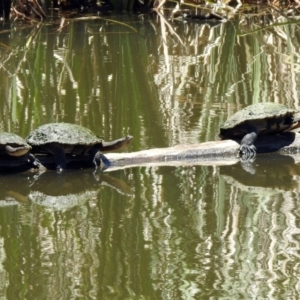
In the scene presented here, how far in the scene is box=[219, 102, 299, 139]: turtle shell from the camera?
19.3 ft

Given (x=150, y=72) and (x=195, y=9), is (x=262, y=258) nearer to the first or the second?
(x=150, y=72)

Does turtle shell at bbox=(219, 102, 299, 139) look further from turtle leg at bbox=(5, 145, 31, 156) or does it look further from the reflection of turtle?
turtle leg at bbox=(5, 145, 31, 156)

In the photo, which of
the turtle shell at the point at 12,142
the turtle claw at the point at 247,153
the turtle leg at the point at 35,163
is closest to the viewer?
the turtle shell at the point at 12,142

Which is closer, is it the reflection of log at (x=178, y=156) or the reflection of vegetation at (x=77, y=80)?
the reflection of log at (x=178, y=156)

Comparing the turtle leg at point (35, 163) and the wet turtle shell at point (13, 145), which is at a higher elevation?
the wet turtle shell at point (13, 145)

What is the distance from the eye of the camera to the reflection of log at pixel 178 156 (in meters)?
5.68

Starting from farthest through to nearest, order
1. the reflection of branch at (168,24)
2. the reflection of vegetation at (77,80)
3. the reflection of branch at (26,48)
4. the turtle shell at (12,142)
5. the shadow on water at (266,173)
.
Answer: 1. the reflection of branch at (168,24)
2. the reflection of branch at (26,48)
3. the reflection of vegetation at (77,80)
4. the turtle shell at (12,142)
5. the shadow on water at (266,173)

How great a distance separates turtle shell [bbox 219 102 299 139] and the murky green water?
0.26 metres

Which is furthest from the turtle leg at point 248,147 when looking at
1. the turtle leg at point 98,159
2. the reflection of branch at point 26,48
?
the reflection of branch at point 26,48

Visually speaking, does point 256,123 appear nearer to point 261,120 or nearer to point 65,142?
point 261,120

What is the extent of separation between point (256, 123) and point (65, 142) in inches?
56.7

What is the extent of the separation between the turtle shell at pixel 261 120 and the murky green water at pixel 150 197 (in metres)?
0.26

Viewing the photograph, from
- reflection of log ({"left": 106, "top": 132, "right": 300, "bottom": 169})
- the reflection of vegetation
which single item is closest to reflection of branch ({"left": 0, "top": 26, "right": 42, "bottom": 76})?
the reflection of vegetation

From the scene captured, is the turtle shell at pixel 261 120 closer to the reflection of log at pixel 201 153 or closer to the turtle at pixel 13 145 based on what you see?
the reflection of log at pixel 201 153
